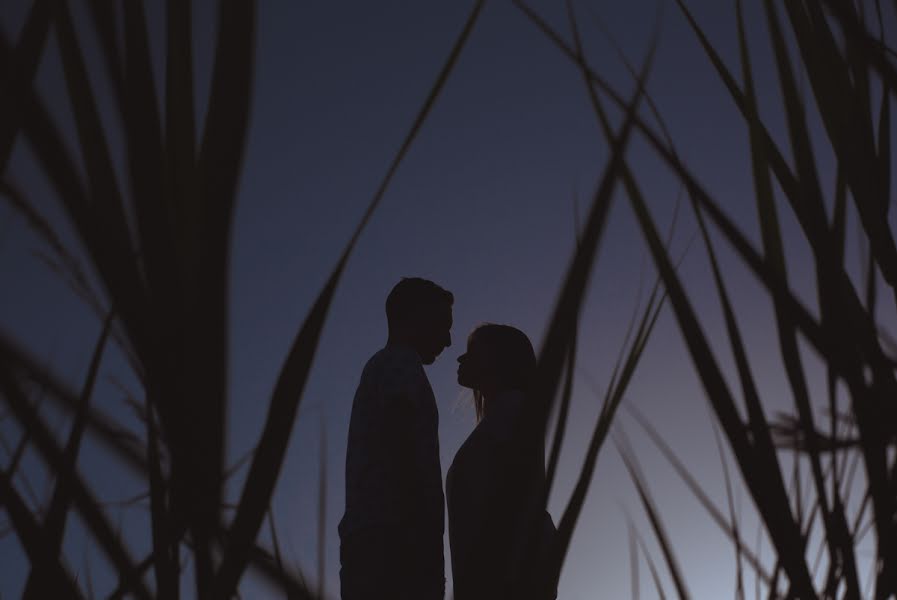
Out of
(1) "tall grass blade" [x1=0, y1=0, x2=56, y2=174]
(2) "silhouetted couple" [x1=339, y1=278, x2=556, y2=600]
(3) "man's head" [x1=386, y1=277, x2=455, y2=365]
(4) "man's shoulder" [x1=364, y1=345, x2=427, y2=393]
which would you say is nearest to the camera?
(1) "tall grass blade" [x1=0, y1=0, x2=56, y2=174]

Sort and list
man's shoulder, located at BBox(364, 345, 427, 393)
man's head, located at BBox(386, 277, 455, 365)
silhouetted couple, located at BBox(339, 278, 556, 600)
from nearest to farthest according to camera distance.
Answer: silhouetted couple, located at BBox(339, 278, 556, 600) < man's shoulder, located at BBox(364, 345, 427, 393) < man's head, located at BBox(386, 277, 455, 365)

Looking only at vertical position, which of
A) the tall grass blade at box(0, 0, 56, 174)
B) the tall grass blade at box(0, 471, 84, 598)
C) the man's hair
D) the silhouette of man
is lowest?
the tall grass blade at box(0, 471, 84, 598)

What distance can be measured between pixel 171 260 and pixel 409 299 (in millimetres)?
1780

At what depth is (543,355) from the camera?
239 mm

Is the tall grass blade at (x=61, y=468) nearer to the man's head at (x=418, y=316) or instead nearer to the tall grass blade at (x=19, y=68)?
the tall grass blade at (x=19, y=68)

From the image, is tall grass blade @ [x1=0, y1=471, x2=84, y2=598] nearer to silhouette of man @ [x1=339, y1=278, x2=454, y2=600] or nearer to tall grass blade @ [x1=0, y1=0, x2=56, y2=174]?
tall grass blade @ [x1=0, y1=0, x2=56, y2=174]

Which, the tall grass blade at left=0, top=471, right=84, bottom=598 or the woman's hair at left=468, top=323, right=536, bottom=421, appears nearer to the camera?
the tall grass blade at left=0, top=471, right=84, bottom=598

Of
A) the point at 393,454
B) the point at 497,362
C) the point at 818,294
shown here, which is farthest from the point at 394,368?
the point at 818,294

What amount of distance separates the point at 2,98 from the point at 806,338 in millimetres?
326

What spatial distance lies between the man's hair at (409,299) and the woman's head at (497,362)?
159mm

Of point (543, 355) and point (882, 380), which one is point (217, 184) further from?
point (882, 380)

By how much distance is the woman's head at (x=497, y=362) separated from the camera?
2.03 m

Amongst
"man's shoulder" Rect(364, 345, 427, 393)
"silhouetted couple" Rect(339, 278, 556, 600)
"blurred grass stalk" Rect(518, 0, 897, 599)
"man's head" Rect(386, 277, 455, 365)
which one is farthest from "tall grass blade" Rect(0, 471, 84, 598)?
"man's head" Rect(386, 277, 455, 365)

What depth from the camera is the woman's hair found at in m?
2.03
